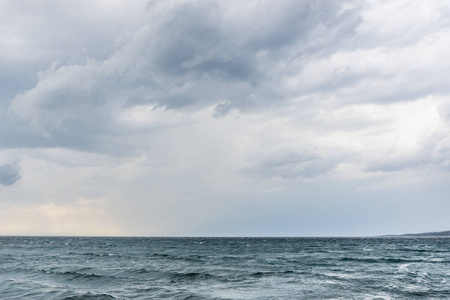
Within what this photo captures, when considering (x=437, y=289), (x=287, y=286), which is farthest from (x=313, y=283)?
(x=437, y=289)

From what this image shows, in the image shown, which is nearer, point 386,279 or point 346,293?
point 346,293

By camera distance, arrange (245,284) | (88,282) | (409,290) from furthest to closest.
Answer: (88,282) → (245,284) → (409,290)

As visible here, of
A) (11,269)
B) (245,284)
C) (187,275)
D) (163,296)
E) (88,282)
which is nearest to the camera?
(163,296)

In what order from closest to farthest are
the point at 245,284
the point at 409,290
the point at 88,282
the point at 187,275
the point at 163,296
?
the point at 163,296 < the point at 409,290 < the point at 245,284 < the point at 88,282 < the point at 187,275

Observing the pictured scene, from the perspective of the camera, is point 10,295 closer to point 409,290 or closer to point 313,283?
point 313,283

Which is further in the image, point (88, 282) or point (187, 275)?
point (187, 275)

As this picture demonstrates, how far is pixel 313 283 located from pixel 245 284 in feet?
21.5

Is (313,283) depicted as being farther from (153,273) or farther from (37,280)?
(37,280)

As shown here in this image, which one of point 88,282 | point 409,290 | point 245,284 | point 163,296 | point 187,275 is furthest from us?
point 187,275

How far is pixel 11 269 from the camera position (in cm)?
4947

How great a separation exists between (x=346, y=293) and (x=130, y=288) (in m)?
18.4

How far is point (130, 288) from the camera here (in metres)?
33.1

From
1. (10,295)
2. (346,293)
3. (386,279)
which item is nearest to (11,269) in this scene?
(10,295)

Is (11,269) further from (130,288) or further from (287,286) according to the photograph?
(287,286)
